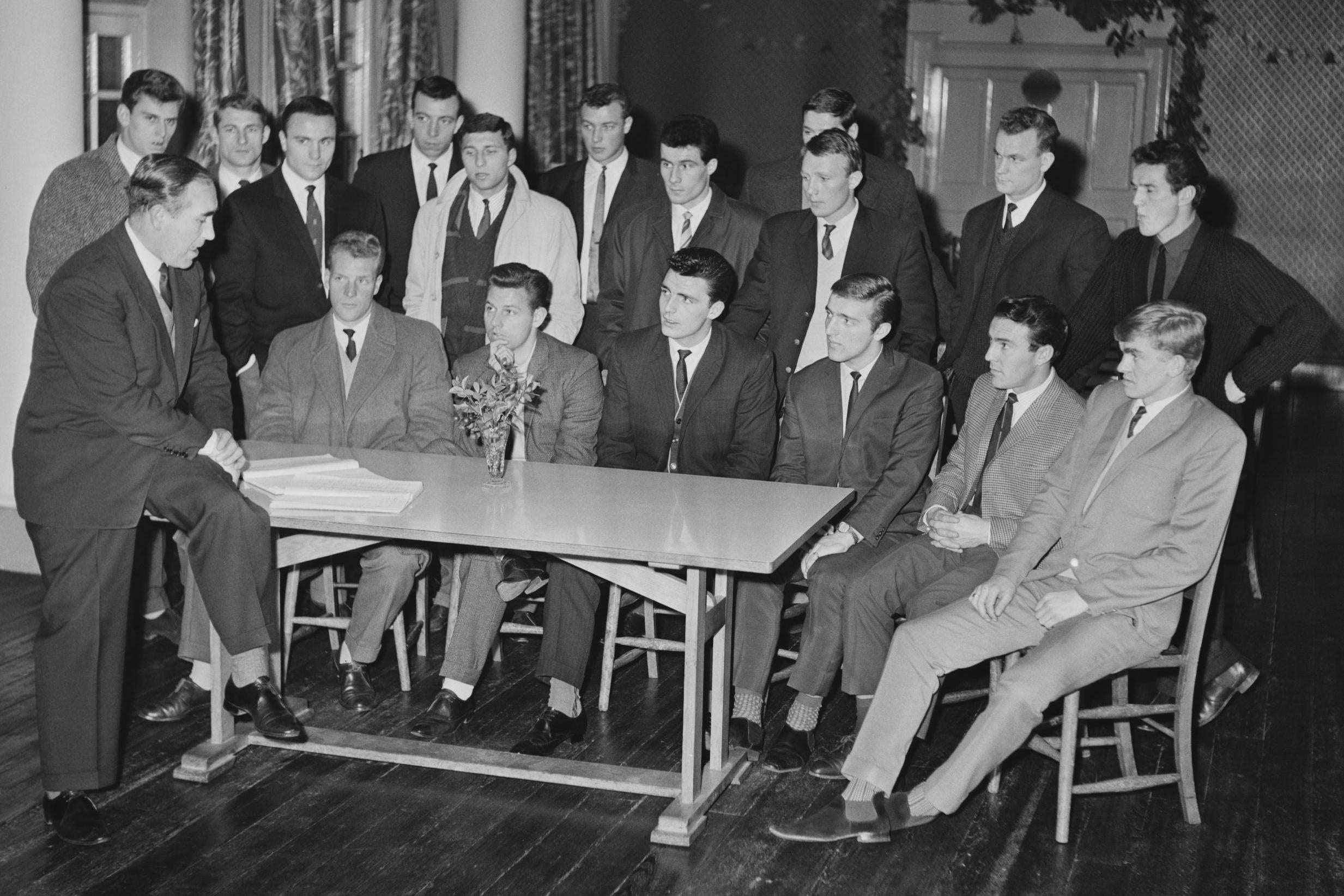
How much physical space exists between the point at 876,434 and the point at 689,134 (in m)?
1.48

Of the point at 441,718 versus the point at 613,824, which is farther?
the point at 441,718

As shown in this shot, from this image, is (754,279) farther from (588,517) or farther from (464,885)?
(464,885)

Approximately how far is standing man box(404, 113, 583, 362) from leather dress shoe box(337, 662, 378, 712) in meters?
1.37

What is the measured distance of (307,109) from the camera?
17.0 ft

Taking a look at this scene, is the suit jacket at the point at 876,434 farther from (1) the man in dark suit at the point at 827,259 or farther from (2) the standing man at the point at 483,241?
(2) the standing man at the point at 483,241

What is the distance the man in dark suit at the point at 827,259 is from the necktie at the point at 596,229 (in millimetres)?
961

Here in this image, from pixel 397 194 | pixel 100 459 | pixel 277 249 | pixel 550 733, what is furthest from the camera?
pixel 397 194

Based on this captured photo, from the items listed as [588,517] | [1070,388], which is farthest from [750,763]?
[1070,388]

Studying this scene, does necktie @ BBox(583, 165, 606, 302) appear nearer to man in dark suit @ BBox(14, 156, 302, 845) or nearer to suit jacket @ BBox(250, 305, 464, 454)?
suit jacket @ BBox(250, 305, 464, 454)

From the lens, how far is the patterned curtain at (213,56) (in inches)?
228

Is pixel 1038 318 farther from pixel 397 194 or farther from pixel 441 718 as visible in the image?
pixel 397 194

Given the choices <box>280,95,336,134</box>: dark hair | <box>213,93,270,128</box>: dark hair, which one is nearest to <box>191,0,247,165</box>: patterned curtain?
<box>213,93,270,128</box>: dark hair

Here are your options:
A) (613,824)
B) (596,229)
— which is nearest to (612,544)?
(613,824)

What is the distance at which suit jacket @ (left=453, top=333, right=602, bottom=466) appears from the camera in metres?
4.81
